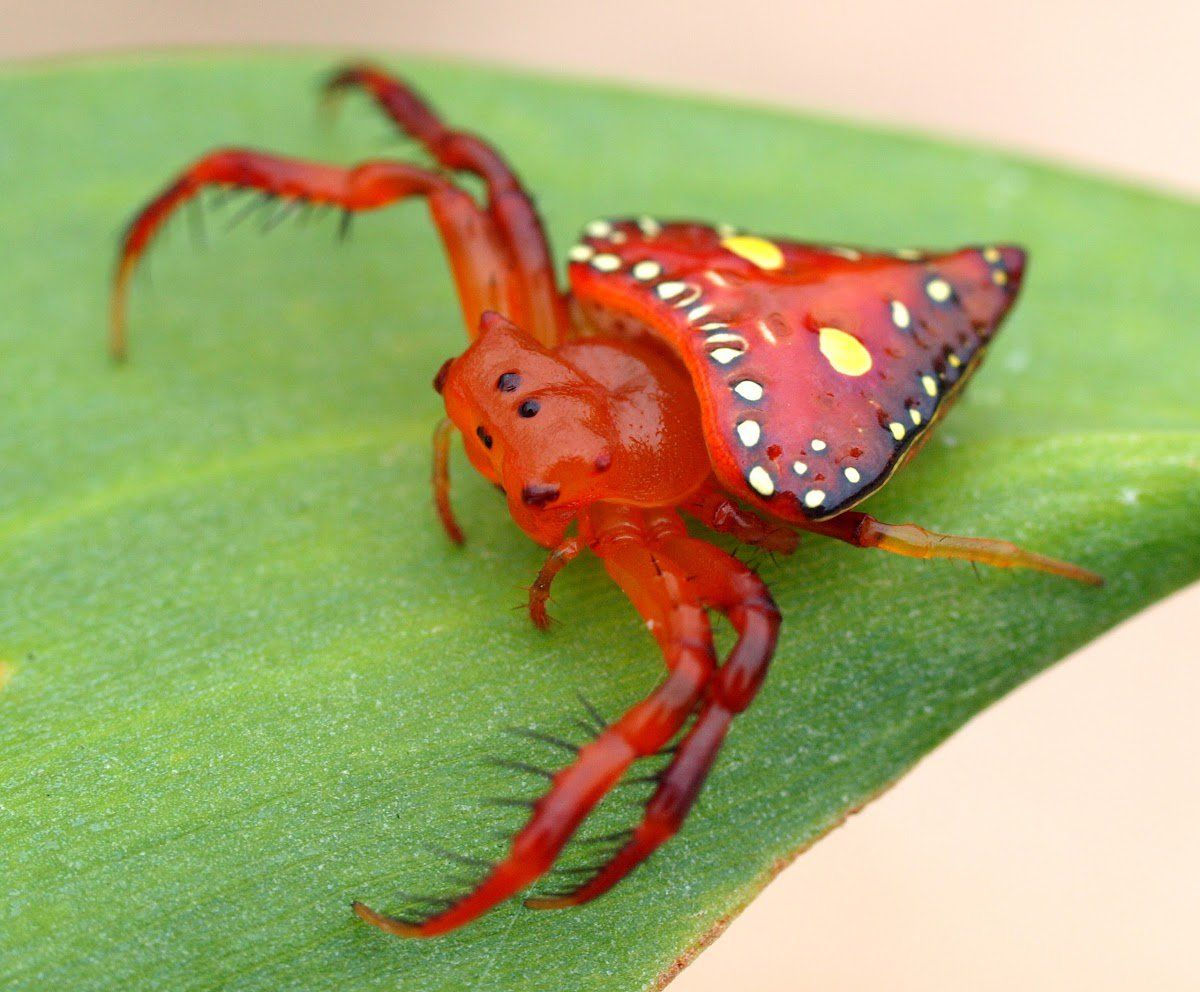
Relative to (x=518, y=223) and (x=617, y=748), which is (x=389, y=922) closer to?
(x=617, y=748)

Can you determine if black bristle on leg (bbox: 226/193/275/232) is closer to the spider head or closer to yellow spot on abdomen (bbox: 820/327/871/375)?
the spider head

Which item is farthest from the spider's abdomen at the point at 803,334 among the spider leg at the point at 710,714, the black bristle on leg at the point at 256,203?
the black bristle on leg at the point at 256,203

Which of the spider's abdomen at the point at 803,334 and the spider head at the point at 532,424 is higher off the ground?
the spider's abdomen at the point at 803,334

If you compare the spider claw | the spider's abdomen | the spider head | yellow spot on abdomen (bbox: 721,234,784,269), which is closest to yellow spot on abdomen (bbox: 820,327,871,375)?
the spider's abdomen

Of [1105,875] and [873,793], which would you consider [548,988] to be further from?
[1105,875]

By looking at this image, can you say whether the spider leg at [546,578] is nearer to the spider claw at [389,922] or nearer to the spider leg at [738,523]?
the spider leg at [738,523]

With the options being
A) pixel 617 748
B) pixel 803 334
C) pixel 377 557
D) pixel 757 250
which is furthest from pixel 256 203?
pixel 617 748

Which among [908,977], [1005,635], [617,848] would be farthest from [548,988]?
[908,977]

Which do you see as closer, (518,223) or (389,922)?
(389,922)
